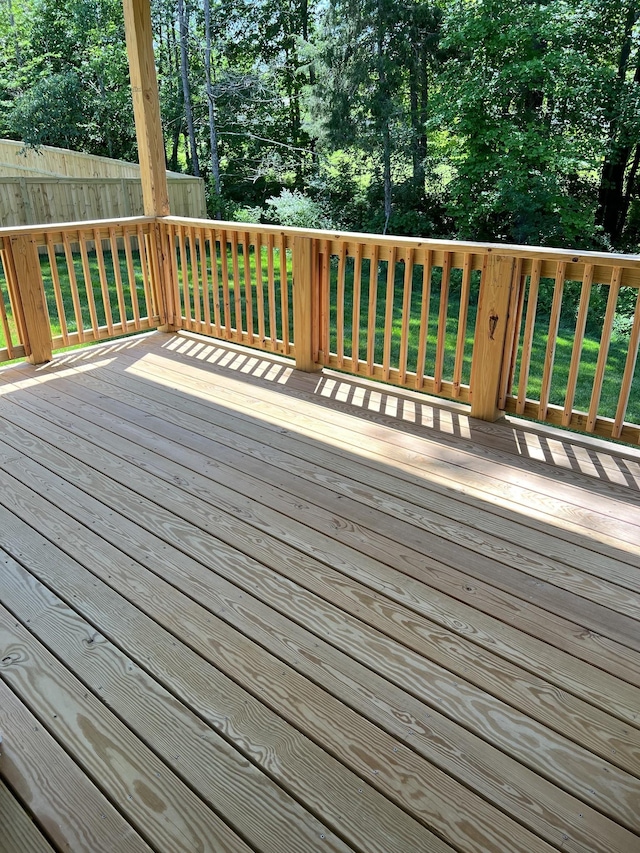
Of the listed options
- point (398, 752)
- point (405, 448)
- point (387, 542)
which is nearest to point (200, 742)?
point (398, 752)

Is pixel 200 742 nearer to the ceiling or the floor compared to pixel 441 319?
nearer to the floor

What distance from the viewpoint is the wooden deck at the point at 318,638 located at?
4.84ft

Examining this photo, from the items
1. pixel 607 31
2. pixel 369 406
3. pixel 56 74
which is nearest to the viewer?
pixel 369 406

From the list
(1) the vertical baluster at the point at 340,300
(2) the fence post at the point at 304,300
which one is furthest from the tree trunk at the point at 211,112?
(1) the vertical baluster at the point at 340,300

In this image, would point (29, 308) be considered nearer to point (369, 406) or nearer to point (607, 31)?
point (369, 406)

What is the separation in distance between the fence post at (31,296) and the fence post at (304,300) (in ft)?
5.41

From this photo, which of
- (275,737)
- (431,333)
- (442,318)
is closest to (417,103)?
(431,333)

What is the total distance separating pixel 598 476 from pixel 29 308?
3.52 m

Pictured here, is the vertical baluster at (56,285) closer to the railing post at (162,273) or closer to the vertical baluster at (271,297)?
the railing post at (162,273)

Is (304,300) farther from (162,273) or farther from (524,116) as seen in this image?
(524,116)

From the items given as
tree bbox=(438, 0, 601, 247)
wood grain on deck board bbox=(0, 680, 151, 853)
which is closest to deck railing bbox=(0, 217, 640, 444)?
wood grain on deck board bbox=(0, 680, 151, 853)

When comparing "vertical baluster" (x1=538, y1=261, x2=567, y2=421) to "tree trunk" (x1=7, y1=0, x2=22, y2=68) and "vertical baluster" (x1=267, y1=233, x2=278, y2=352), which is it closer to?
"vertical baluster" (x1=267, y1=233, x2=278, y2=352)

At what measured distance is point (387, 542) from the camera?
2.48 m

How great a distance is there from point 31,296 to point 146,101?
1.61 metres
